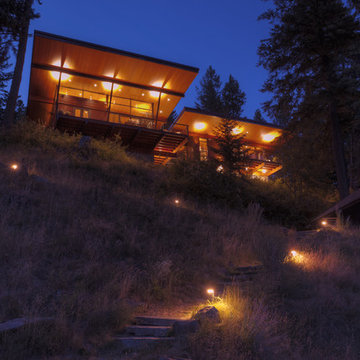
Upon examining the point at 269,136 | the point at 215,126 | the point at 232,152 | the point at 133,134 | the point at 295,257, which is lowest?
the point at 295,257

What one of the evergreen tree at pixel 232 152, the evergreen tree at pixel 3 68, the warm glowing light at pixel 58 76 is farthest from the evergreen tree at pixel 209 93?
the evergreen tree at pixel 3 68

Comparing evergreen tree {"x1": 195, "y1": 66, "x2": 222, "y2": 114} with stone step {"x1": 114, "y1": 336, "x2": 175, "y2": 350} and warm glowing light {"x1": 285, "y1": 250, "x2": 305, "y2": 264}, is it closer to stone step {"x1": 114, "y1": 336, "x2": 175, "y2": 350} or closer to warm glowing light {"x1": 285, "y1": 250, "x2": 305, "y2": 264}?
warm glowing light {"x1": 285, "y1": 250, "x2": 305, "y2": 264}

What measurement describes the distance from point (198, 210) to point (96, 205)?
402 cm

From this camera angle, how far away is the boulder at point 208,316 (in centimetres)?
489

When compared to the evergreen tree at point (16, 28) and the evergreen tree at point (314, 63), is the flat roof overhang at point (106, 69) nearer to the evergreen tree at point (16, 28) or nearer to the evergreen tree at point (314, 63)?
the evergreen tree at point (16, 28)

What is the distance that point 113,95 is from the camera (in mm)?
26797

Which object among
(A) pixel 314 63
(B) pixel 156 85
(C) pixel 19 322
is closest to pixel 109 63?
(B) pixel 156 85

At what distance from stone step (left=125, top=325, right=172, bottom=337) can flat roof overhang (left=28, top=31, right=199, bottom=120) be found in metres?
21.6

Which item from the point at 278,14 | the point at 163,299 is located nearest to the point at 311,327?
the point at 163,299

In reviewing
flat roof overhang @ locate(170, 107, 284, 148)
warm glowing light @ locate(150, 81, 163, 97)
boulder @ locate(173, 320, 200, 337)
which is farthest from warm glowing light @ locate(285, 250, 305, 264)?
warm glowing light @ locate(150, 81, 163, 97)

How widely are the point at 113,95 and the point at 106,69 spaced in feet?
8.36

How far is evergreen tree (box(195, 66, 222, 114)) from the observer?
4497 centimetres

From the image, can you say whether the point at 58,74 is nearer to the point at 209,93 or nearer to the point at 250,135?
the point at 250,135

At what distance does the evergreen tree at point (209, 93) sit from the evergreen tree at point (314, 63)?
25.7 m
